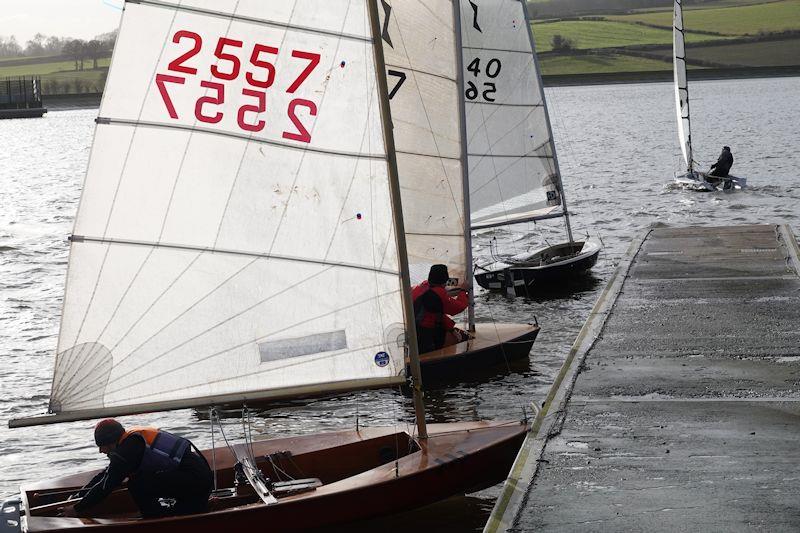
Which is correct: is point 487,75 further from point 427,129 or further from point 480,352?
point 480,352

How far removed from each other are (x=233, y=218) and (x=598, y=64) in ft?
470

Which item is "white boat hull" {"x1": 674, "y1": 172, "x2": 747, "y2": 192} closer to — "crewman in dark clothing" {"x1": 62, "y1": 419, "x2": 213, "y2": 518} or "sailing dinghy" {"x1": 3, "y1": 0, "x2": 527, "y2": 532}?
"sailing dinghy" {"x1": 3, "y1": 0, "x2": 527, "y2": 532}

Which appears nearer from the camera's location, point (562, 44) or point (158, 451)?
point (158, 451)

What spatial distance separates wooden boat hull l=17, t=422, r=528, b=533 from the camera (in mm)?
9930

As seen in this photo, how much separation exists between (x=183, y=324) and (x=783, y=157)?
55352 millimetres

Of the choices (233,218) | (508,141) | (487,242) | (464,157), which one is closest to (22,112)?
(487,242)

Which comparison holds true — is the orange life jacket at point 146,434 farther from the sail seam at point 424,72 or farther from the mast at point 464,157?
the sail seam at point 424,72

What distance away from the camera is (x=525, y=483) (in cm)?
979

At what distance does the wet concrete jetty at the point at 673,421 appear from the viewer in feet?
30.0

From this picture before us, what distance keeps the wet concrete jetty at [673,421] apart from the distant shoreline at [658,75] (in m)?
125

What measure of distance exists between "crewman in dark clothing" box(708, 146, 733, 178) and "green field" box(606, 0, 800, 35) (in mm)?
108755

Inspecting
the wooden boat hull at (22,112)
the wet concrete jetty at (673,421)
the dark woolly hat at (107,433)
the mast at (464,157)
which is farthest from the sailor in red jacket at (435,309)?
the wooden boat hull at (22,112)

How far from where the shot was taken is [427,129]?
1747 cm

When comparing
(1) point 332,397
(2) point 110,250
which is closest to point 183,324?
(2) point 110,250
